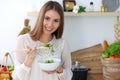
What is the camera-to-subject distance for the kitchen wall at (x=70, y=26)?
1861 millimetres

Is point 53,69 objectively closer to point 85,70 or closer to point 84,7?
point 85,70

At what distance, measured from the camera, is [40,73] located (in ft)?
3.80

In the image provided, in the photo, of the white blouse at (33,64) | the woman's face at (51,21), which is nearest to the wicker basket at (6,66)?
the white blouse at (33,64)

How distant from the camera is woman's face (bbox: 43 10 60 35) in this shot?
1.14 meters

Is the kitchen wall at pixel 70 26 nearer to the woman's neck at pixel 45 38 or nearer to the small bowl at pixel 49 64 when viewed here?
the woman's neck at pixel 45 38

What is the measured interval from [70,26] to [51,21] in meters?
0.82

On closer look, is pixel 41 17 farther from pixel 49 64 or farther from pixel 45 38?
pixel 49 64

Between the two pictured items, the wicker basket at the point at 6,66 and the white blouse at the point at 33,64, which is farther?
the wicker basket at the point at 6,66

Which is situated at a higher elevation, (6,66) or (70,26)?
(70,26)

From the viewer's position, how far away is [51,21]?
114 centimetres

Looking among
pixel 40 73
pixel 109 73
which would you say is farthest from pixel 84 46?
pixel 40 73

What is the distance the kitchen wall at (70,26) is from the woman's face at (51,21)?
70 cm

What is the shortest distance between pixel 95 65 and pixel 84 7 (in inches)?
18.0

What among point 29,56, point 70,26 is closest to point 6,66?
point 70,26
